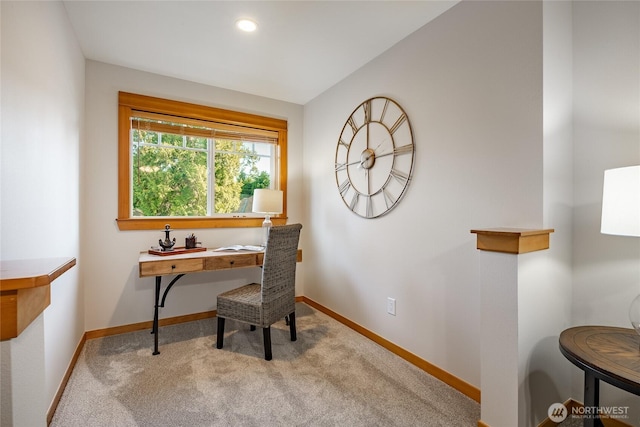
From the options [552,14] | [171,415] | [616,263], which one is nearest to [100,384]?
[171,415]

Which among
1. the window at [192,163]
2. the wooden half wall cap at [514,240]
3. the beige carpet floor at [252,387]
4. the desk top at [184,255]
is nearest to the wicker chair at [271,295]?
the beige carpet floor at [252,387]

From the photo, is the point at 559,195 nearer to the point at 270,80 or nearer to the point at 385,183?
the point at 385,183

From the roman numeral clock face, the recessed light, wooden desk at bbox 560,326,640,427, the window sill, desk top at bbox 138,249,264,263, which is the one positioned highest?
the recessed light

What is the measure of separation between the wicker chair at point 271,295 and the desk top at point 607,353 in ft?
5.50

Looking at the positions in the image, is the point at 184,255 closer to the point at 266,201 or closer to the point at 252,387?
the point at 266,201

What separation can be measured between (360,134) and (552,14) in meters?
1.41

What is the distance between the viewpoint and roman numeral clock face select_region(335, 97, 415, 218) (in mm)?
2176

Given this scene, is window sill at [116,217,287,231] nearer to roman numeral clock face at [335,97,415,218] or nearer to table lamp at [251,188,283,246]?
table lamp at [251,188,283,246]

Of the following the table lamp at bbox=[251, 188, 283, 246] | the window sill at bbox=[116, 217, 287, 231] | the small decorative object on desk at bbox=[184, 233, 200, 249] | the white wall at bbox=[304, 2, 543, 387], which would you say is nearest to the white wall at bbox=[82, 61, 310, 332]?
the window sill at bbox=[116, 217, 287, 231]

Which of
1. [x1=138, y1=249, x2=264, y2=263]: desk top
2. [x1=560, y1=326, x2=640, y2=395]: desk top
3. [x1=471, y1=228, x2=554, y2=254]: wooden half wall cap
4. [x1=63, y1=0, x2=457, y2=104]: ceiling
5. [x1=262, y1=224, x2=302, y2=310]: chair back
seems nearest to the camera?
[x1=560, y1=326, x2=640, y2=395]: desk top

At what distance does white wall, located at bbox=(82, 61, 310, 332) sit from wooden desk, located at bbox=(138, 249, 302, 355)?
265mm

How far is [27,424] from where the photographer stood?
29.7 inches

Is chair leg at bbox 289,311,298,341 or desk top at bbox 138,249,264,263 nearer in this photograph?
desk top at bbox 138,249,264,263

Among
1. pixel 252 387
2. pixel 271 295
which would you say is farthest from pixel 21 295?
pixel 271 295
